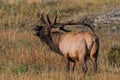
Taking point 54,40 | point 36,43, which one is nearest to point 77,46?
point 54,40

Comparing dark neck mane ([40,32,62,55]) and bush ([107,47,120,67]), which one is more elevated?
dark neck mane ([40,32,62,55])

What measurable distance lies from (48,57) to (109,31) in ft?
22.7

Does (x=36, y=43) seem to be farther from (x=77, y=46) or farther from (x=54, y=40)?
(x=77, y=46)

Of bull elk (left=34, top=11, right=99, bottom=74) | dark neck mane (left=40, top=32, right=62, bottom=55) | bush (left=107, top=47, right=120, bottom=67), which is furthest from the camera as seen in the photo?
bush (left=107, top=47, right=120, bottom=67)

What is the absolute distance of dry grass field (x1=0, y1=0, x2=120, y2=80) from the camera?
11.3 meters

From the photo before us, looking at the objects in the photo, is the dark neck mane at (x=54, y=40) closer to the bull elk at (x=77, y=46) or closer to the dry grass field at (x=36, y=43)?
the bull elk at (x=77, y=46)

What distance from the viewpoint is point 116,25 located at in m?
21.3

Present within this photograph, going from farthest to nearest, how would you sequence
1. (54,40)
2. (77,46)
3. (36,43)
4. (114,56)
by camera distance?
(36,43), (114,56), (54,40), (77,46)

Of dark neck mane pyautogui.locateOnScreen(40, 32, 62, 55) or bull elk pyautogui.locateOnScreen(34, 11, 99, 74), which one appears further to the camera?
dark neck mane pyautogui.locateOnScreen(40, 32, 62, 55)

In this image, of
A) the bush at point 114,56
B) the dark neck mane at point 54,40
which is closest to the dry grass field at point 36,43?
the bush at point 114,56

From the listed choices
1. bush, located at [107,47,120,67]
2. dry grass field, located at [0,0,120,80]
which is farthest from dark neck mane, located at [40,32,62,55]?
bush, located at [107,47,120,67]

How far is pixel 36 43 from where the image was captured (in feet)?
55.2

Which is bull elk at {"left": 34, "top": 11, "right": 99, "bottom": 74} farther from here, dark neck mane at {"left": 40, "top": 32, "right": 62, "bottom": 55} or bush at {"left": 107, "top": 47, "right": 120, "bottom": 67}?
bush at {"left": 107, "top": 47, "right": 120, "bottom": 67}

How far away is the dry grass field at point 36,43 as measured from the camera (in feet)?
37.0
